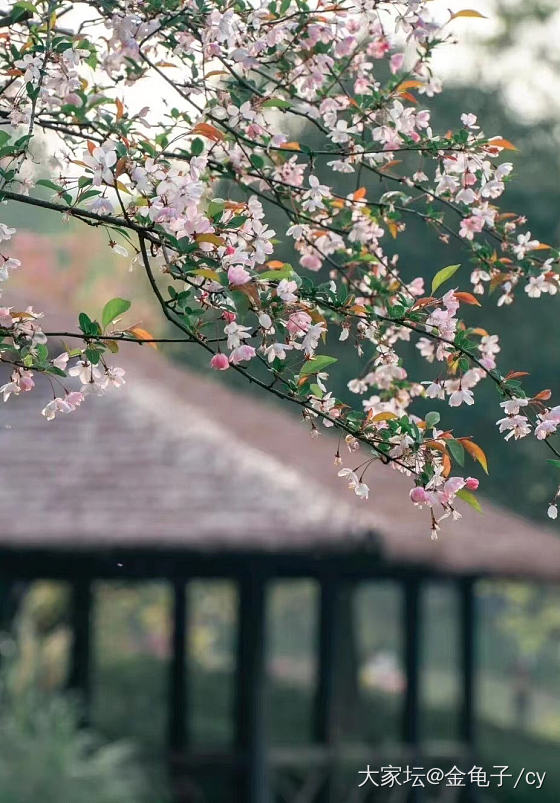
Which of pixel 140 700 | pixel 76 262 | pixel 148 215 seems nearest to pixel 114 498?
pixel 148 215

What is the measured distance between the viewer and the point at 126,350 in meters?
17.0

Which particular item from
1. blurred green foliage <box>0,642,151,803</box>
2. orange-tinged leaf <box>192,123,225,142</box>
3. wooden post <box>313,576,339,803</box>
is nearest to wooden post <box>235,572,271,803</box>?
blurred green foliage <box>0,642,151,803</box>

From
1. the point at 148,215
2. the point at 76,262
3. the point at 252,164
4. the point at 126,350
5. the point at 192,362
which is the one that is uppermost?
the point at 76,262

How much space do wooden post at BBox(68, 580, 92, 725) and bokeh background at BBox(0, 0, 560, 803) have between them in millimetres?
531

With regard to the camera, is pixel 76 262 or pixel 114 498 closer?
pixel 114 498

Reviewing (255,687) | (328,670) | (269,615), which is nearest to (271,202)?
(255,687)

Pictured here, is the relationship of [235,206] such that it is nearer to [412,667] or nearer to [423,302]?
[423,302]

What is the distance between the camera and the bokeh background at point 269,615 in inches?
388

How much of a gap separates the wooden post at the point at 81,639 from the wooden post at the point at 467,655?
3.99m

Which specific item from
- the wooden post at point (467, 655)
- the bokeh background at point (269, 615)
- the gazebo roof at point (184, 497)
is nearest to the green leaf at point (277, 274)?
the bokeh background at point (269, 615)

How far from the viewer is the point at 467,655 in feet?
47.2

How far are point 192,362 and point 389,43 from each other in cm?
1961

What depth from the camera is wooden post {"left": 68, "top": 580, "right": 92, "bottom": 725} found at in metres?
13.5

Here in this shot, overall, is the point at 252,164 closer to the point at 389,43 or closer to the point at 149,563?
the point at 389,43
